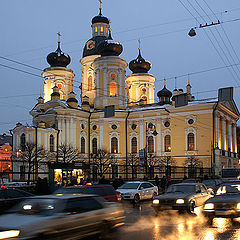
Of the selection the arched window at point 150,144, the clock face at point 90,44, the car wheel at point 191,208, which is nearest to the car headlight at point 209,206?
the car wheel at point 191,208

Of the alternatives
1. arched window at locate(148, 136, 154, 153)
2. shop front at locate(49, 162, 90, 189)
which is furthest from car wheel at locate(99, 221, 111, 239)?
arched window at locate(148, 136, 154, 153)

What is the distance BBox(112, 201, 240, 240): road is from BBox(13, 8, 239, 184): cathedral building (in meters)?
37.7

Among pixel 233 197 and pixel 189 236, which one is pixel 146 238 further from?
pixel 233 197

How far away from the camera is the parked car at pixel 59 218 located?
8070 millimetres

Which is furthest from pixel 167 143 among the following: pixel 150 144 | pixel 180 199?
pixel 180 199

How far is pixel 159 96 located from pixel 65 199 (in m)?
66.7

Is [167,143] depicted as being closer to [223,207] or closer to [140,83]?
[140,83]

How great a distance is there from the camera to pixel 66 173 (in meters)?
28.0

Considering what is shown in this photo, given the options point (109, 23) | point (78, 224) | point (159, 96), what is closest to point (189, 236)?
point (78, 224)

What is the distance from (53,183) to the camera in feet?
86.0

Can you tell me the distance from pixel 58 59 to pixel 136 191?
55.1 metres

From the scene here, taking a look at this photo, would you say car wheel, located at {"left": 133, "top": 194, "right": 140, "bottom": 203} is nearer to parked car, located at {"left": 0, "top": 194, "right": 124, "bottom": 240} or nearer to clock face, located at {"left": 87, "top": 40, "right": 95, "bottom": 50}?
parked car, located at {"left": 0, "top": 194, "right": 124, "bottom": 240}

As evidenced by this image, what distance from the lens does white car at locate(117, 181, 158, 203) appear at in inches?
893

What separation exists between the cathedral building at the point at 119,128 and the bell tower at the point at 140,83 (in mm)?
2665
